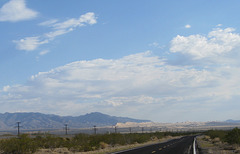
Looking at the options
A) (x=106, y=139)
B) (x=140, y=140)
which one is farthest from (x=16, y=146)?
(x=140, y=140)

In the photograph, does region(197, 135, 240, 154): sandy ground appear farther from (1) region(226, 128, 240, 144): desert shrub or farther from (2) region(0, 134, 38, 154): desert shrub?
(2) region(0, 134, 38, 154): desert shrub

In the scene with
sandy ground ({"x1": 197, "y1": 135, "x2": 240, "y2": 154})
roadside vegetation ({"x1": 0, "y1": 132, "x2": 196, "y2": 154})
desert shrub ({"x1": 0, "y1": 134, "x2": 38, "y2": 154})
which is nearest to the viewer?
sandy ground ({"x1": 197, "y1": 135, "x2": 240, "y2": 154})

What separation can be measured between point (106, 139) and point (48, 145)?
10.6 meters

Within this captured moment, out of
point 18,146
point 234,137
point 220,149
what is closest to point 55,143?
point 18,146

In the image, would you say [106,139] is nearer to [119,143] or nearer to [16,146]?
[119,143]

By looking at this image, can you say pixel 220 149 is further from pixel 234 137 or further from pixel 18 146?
pixel 18 146

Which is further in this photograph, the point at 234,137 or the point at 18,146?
the point at 234,137

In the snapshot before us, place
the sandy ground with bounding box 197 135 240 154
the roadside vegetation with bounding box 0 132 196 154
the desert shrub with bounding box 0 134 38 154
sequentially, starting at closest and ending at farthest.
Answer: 1. the sandy ground with bounding box 197 135 240 154
2. the desert shrub with bounding box 0 134 38 154
3. the roadside vegetation with bounding box 0 132 196 154

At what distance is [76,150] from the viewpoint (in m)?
34.9

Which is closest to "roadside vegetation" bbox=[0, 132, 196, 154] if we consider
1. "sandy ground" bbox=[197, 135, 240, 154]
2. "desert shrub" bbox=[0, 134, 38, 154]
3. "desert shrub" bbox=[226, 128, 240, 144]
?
"desert shrub" bbox=[0, 134, 38, 154]

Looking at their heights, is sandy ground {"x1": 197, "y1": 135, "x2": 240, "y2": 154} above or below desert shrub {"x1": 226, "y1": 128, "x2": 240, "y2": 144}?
below

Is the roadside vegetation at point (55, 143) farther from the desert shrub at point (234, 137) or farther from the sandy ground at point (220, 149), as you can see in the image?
the desert shrub at point (234, 137)

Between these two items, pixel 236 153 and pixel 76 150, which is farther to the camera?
pixel 76 150

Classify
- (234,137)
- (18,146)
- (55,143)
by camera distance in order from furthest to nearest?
(55,143) < (234,137) < (18,146)
